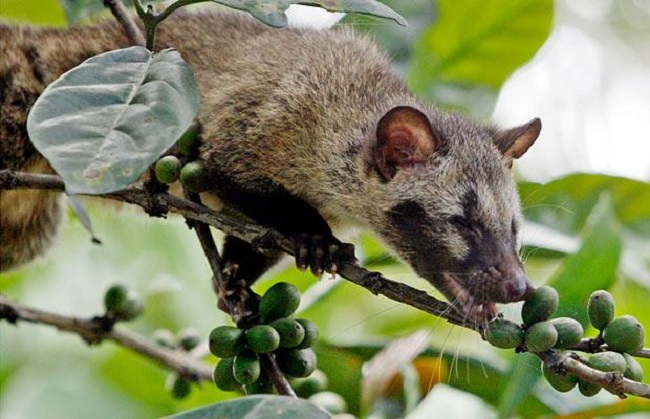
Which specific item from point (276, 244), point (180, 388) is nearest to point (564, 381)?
point (276, 244)

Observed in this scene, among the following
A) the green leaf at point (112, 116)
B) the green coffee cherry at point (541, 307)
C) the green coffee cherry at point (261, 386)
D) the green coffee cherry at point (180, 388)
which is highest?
the green leaf at point (112, 116)

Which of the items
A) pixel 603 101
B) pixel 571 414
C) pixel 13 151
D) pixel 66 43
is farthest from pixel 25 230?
pixel 603 101

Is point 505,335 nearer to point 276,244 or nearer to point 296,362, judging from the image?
point 296,362

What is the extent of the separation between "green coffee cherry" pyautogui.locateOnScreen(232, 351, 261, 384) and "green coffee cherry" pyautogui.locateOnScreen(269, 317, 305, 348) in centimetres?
9

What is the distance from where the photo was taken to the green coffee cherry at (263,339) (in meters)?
2.37

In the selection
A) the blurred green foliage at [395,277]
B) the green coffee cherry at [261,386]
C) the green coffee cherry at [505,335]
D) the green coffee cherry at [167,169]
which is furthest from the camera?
the blurred green foliage at [395,277]

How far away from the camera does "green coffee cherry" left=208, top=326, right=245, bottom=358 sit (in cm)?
242

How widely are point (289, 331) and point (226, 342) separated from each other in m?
0.15

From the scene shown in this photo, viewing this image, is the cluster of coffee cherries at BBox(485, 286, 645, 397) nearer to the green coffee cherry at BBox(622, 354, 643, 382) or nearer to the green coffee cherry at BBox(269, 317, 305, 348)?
the green coffee cherry at BBox(622, 354, 643, 382)

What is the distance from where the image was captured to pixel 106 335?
11.2 feet

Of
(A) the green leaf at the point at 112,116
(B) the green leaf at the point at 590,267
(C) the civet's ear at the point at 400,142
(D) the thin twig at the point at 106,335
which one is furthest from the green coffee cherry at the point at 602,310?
(D) the thin twig at the point at 106,335

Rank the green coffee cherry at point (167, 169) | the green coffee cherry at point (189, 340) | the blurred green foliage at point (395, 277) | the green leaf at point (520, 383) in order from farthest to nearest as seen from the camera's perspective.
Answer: the green coffee cherry at point (189, 340) → the blurred green foliage at point (395, 277) → the green leaf at point (520, 383) → the green coffee cherry at point (167, 169)

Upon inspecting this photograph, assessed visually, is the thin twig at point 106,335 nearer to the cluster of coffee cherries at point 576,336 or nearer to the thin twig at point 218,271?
the thin twig at point 218,271

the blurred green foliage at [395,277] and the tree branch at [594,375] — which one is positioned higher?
the tree branch at [594,375]
